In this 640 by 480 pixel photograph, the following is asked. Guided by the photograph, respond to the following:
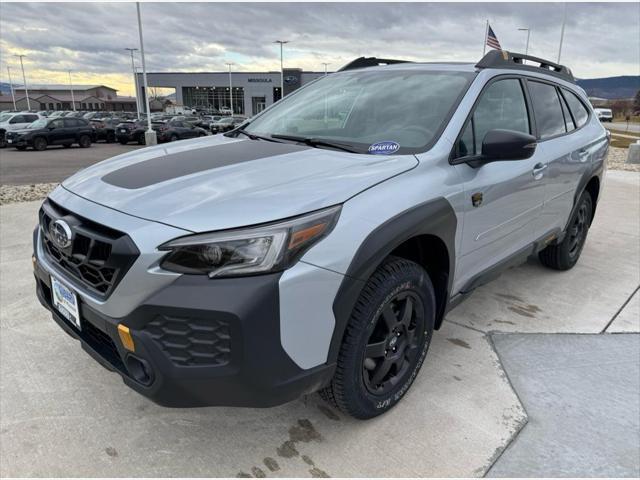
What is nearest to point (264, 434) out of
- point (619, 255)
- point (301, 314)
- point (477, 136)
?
point (301, 314)

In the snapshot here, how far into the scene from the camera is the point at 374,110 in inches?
117

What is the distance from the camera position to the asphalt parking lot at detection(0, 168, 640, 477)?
7.17ft

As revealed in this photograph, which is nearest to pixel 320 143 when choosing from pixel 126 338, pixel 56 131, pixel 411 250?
pixel 411 250

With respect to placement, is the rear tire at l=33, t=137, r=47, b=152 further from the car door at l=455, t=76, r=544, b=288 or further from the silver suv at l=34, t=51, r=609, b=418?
the car door at l=455, t=76, r=544, b=288

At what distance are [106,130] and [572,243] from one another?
2627 centimetres

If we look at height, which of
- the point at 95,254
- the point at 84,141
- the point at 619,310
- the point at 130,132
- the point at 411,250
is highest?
the point at 95,254

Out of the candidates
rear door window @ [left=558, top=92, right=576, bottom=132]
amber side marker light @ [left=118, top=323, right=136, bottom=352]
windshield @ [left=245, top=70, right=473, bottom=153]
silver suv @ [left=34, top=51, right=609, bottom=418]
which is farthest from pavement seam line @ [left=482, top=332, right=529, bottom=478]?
rear door window @ [left=558, top=92, right=576, bottom=132]

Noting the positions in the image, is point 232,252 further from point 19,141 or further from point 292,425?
point 19,141

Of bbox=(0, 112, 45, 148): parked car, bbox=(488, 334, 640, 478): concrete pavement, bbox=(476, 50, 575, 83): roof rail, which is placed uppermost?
bbox=(476, 50, 575, 83): roof rail

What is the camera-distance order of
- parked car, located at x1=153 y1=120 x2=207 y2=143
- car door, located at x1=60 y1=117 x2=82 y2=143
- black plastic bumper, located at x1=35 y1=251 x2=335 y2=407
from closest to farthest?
black plastic bumper, located at x1=35 y1=251 x2=335 y2=407 → car door, located at x1=60 y1=117 x2=82 y2=143 → parked car, located at x1=153 y1=120 x2=207 y2=143

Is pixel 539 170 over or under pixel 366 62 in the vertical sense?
under

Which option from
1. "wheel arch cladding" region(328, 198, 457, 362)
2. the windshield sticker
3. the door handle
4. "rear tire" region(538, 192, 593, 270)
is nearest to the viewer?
"wheel arch cladding" region(328, 198, 457, 362)

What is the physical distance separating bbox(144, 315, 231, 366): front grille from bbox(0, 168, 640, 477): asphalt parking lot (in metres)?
0.69

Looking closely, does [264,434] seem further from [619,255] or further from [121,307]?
[619,255]
